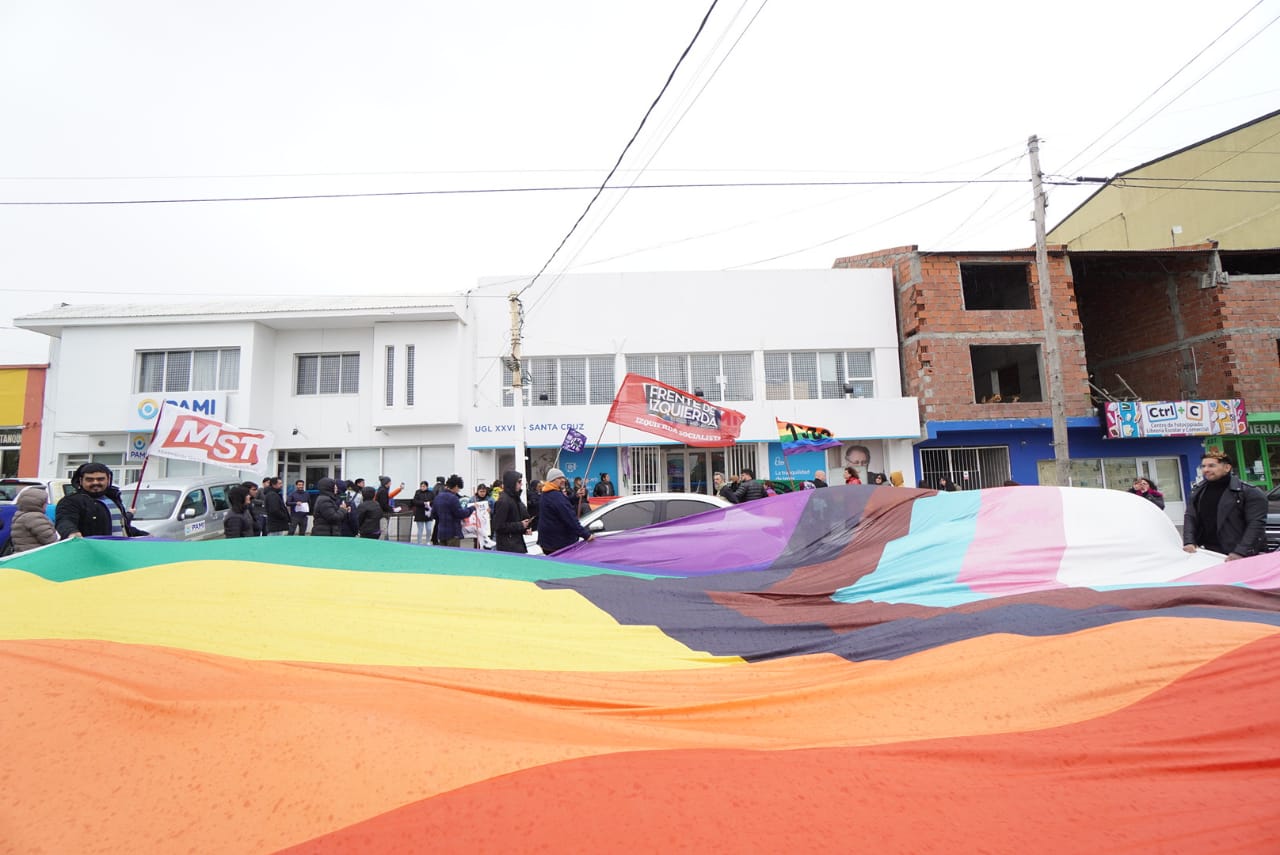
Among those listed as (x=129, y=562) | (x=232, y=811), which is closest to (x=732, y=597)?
(x=232, y=811)

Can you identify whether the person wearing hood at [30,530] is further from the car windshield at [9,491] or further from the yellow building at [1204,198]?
the yellow building at [1204,198]

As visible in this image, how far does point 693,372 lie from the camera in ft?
65.1

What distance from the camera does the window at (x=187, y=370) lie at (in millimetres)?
19766

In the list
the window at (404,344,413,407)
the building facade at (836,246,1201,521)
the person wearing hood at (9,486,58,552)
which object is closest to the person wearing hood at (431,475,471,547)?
the person wearing hood at (9,486,58,552)

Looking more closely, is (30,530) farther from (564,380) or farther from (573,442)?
(564,380)

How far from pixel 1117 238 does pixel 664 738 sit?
108 feet

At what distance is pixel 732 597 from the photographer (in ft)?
14.8

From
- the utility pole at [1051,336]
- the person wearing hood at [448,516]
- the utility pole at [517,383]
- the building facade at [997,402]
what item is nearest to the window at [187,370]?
the utility pole at [517,383]

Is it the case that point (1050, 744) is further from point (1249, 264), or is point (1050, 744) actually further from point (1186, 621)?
point (1249, 264)

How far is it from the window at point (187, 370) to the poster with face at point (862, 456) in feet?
60.4

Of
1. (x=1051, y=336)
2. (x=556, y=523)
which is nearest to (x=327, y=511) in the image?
(x=556, y=523)

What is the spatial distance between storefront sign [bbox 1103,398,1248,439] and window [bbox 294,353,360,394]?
22421 millimetres

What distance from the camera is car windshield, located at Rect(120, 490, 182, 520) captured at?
10.8 meters

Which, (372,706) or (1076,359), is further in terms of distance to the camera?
(1076,359)
